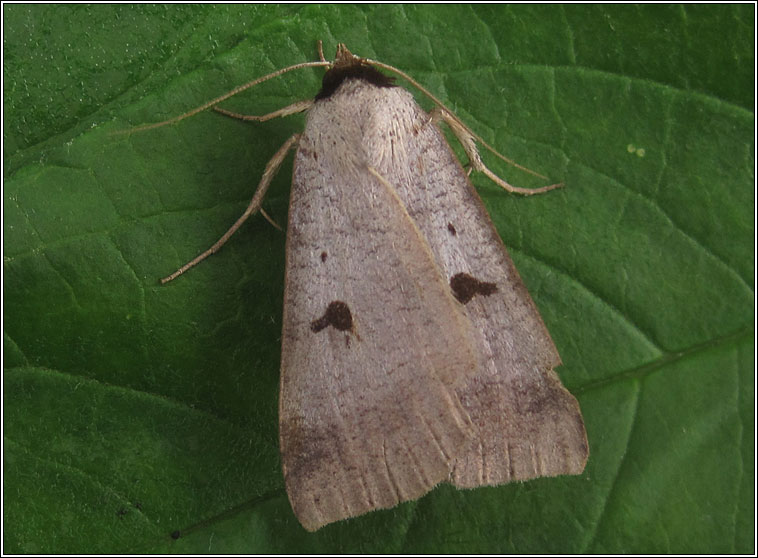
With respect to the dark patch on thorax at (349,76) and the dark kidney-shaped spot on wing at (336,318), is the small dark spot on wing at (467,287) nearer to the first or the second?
the dark kidney-shaped spot on wing at (336,318)

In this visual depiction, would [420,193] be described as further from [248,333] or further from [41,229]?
[41,229]

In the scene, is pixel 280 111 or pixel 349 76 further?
pixel 280 111

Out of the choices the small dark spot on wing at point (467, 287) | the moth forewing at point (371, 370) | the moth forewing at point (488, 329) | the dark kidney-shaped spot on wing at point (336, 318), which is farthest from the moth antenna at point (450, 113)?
the dark kidney-shaped spot on wing at point (336, 318)

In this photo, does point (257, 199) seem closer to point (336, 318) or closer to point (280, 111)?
point (280, 111)

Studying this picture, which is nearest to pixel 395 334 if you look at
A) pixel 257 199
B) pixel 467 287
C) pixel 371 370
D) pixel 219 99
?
pixel 371 370

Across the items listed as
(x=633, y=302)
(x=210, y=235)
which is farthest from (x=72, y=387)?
(x=633, y=302)

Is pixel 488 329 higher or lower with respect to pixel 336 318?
lower
